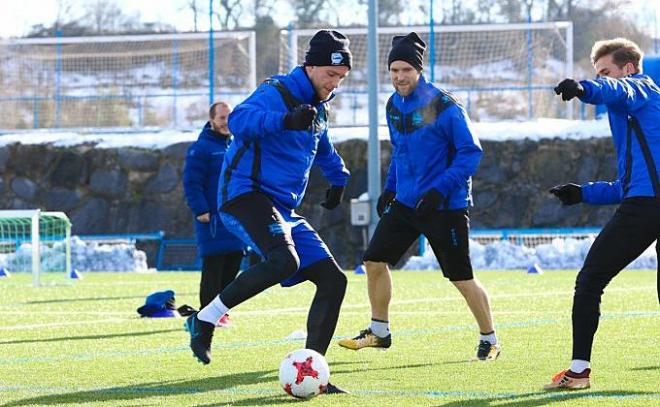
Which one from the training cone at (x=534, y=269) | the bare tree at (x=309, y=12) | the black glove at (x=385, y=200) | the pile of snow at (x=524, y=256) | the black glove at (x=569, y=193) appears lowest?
the pile of snow at (x=524, y=256)

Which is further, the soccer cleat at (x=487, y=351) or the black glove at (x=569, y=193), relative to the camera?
the soccer cleat at (x=487, y=351)

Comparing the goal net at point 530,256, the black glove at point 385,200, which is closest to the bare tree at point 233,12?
the goal net at point 530,256

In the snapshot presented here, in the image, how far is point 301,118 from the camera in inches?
277

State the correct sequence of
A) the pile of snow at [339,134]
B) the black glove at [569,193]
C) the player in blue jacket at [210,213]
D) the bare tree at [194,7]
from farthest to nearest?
the bare tree at [194,7]
the pile of snow at [339,134]
the player in blue jacket at [210,213]
the black glove at [569,193]

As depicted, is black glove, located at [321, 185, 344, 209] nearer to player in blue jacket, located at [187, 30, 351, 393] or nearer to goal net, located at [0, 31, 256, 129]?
player in blue jacket, located at [187, 30, 351, 393]

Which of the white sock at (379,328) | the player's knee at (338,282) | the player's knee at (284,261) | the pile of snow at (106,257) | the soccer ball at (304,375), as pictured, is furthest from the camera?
the pile of snow at (106,257)

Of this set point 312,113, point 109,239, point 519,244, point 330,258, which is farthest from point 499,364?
point 109,239

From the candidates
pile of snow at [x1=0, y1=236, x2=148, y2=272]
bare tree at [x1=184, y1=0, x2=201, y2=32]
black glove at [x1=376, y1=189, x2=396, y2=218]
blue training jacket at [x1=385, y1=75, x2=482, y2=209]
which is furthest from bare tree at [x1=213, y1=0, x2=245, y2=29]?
blue training jacket at [x1=385, y1=75, x2=482, y2=209]

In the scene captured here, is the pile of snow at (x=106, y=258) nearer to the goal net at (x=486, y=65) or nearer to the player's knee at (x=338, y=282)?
the goal net at (x=486, y=65)

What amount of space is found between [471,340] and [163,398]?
3.39 m

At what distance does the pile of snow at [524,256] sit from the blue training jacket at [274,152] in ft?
50.6

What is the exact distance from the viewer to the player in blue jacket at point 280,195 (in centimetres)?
739

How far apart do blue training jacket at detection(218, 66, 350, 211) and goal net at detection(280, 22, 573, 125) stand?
2166 centimetres

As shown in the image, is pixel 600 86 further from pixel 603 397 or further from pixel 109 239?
pixel 109 239
